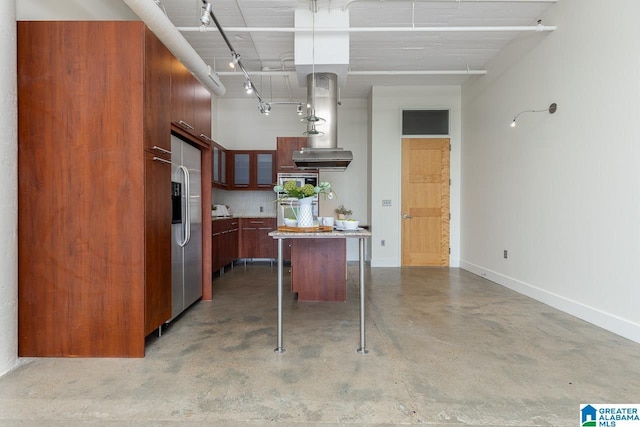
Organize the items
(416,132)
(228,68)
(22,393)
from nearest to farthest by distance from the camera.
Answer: (22,393), (228,68), (416,132)

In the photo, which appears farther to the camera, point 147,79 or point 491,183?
point 491,183

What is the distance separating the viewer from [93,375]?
2109 millimetres

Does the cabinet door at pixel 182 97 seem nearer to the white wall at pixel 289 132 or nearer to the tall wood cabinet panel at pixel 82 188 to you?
the tall wood cabinet panel at pixel 82 188

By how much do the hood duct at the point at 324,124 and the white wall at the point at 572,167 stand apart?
233 centimetres

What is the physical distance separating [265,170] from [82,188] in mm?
4210

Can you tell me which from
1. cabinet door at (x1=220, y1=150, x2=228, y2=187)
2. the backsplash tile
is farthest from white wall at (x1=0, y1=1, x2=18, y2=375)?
the backsplash tile

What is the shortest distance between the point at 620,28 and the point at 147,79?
4.00 metres

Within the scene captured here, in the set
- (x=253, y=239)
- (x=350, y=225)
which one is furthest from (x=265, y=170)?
(x=350, y=225)

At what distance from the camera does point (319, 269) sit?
12.7ft

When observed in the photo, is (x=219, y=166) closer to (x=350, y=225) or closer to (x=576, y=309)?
(x=350, y=225)

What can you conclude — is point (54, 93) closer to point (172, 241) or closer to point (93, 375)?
point (172, 241)

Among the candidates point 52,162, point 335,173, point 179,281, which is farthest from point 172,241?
point 335,173

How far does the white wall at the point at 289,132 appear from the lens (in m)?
6.78

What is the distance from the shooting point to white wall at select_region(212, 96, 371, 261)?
22.2 feet
